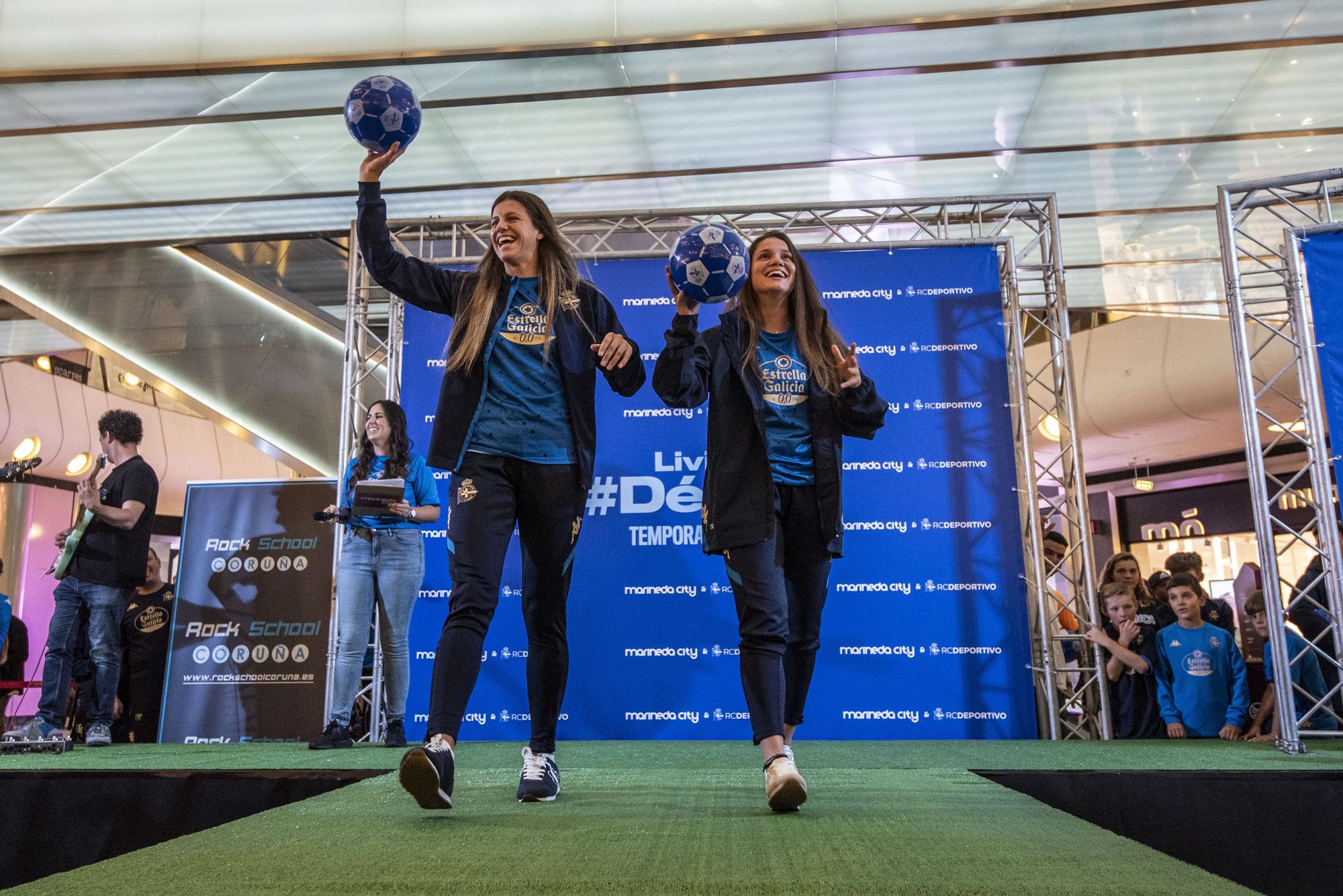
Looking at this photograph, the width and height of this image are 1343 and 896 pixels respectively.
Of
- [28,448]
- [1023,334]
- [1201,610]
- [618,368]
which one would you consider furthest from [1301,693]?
[28,448]

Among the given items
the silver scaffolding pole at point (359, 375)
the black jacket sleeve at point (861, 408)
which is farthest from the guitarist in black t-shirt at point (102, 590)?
the black jacket sleeve at point (861, 408)

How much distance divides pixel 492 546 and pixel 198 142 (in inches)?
262

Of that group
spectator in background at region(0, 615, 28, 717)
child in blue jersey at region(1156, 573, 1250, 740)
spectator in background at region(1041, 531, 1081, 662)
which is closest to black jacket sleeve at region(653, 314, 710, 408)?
spectator in background at region(1041, 531, 1081, 662)

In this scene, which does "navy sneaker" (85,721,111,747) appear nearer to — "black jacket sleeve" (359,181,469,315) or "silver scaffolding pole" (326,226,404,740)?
"silver scaffolding pole" (326,226,404,740)

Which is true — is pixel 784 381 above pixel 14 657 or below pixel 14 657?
above

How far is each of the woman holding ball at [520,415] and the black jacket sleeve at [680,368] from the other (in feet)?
0.31

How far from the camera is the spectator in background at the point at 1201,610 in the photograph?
17.5ft

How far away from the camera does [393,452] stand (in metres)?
4.72

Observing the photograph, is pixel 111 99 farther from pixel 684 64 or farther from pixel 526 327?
pixel 526 327

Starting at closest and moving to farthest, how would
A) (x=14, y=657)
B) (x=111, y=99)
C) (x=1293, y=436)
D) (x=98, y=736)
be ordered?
(x=1293, y=436) < (x=98, y=736) < (x=111, y=99) < (x=14, y=657)

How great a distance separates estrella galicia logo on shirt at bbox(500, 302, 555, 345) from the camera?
257 centimetres

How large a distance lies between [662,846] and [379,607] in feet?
10.8

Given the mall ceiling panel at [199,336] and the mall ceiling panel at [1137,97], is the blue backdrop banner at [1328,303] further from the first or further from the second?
the mall ceiling panel at [199,336]

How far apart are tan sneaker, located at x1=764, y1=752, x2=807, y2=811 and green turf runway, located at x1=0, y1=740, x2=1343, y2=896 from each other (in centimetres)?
5
